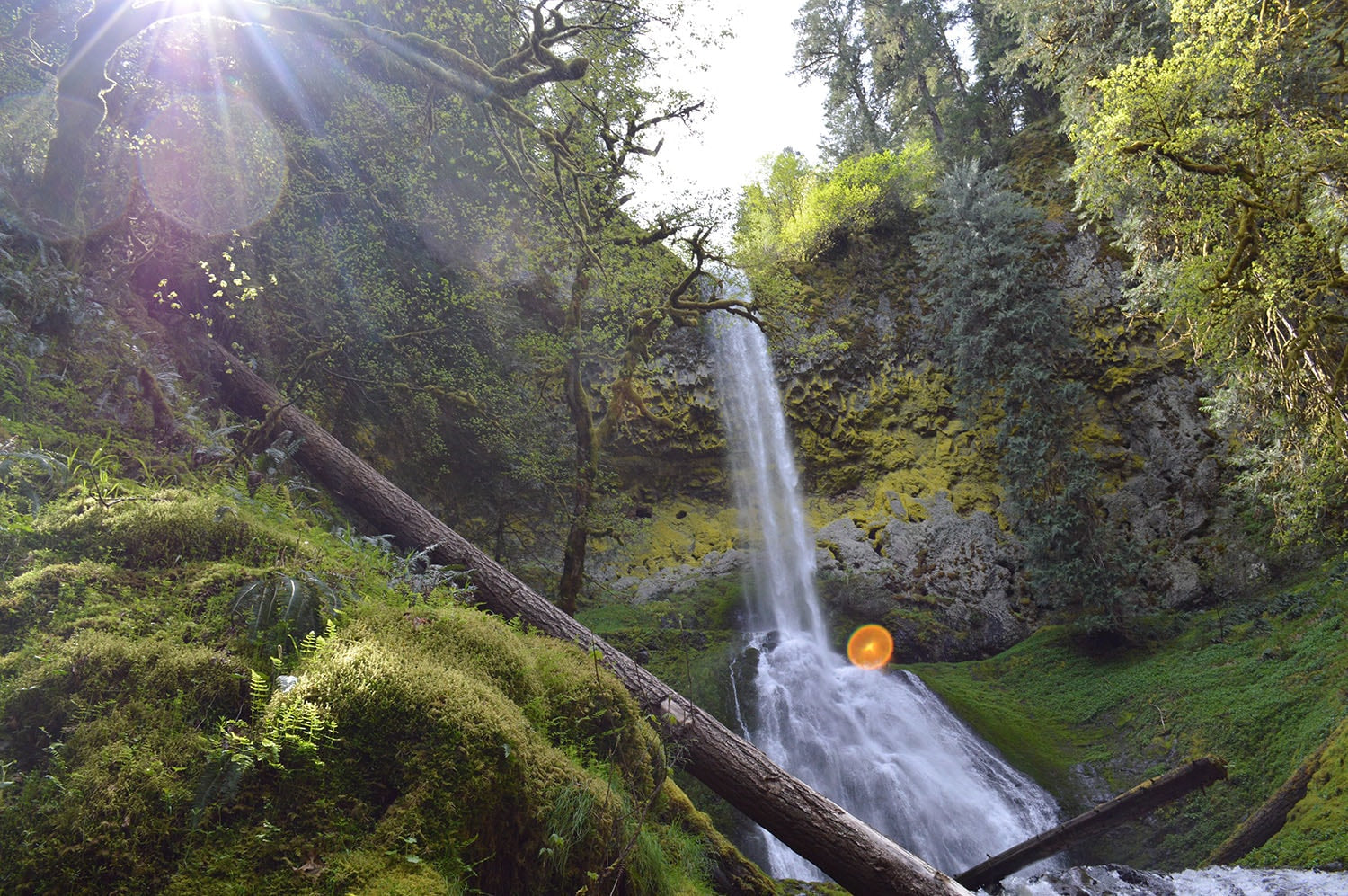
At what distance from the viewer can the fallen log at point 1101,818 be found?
6672mm

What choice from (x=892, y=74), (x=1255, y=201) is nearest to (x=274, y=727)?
(x=1255, y=201)

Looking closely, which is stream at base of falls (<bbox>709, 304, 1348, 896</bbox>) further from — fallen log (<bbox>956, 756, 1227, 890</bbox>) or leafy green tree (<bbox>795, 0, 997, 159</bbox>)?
leafy green tree (<bbox>795, 0, 997, 159</bbox>)

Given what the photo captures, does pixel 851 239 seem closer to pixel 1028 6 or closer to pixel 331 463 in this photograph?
pixel 1028 6

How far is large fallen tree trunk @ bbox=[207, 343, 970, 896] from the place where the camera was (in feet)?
12.4

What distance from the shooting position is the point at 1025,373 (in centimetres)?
1319

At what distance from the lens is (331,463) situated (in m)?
6.56

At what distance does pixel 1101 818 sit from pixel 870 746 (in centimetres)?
311

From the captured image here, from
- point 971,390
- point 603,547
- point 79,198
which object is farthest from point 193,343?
point 971,390

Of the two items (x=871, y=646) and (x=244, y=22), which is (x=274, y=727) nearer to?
(x=244, y=22)

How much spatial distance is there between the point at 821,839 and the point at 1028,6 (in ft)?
50.4

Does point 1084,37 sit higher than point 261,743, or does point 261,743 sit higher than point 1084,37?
point 1084,37

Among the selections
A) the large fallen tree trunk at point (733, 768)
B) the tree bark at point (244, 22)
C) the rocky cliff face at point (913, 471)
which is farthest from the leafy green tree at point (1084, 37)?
the large fallen tree trunk at point (733, 768)

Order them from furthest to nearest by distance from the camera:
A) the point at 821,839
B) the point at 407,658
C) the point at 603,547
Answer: the point at 603,547, the point at 821,839, the point at 407,658

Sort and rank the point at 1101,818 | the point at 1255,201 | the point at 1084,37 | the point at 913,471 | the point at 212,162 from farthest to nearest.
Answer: the point at 913,471 → the point at 1084,37 → the point at 212,162 → the point at 1101,818 → the point at 1255,201
